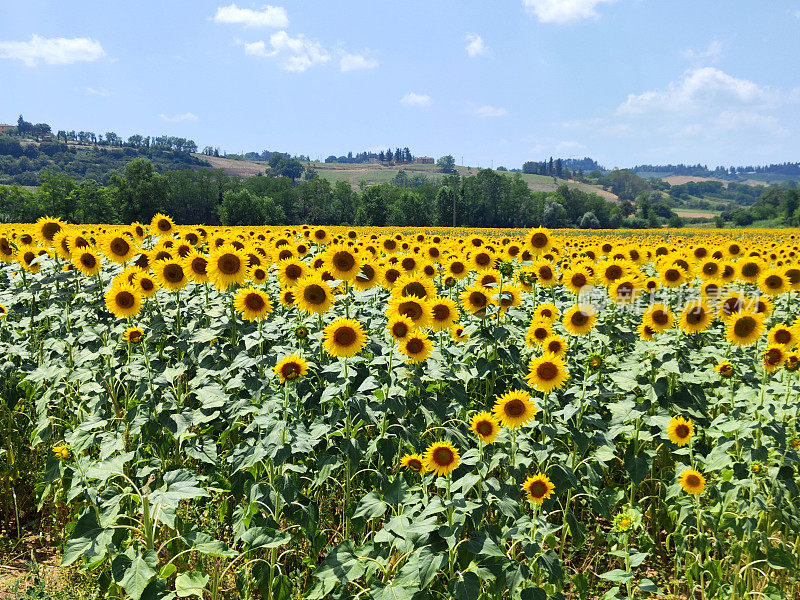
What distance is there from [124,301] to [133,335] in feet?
1.56

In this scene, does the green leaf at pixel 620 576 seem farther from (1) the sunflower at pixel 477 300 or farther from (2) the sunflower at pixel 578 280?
(2) the sunflower at pixel 578 280

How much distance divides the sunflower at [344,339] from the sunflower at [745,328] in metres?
4.34

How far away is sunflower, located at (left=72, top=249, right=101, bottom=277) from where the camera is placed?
585cm

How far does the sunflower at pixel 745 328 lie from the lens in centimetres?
542

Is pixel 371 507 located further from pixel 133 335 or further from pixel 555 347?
pixel 133 335

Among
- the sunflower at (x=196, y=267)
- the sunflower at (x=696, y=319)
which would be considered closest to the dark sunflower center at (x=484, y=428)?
the sunflower at (x=696, y=319)

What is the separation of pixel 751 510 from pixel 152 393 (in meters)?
5.32

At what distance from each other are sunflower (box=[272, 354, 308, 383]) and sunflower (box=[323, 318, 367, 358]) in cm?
31

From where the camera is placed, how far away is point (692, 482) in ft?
14.0

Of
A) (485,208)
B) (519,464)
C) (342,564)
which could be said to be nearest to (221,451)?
(342,564)

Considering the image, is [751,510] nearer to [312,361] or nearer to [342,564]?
[342,564]

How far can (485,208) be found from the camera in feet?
365

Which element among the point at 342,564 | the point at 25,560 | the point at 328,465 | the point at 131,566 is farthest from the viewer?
the point at 25,560

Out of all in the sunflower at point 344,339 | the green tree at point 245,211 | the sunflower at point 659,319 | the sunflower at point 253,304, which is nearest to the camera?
the sunflower at point 344,339
